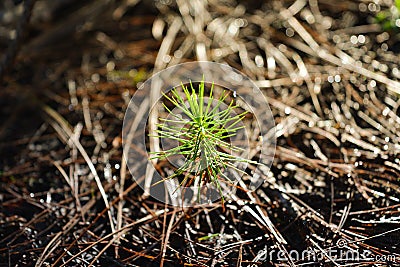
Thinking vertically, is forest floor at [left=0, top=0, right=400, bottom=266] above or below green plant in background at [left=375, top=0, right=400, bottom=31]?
below

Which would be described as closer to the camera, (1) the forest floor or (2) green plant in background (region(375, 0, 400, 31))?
(1) the forest floor

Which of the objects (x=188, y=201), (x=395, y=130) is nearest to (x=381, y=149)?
(x=395, y=130)

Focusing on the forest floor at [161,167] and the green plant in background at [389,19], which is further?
the green plant in background at [389,19]

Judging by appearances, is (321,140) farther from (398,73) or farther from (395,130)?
(398,73)

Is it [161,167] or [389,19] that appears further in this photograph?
[389,19]

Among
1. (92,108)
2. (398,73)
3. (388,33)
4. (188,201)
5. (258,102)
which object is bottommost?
(188,201)

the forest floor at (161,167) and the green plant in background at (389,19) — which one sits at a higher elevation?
the green plant in background at (389,19)

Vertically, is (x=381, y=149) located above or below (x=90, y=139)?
above

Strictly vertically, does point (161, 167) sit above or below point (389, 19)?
below
